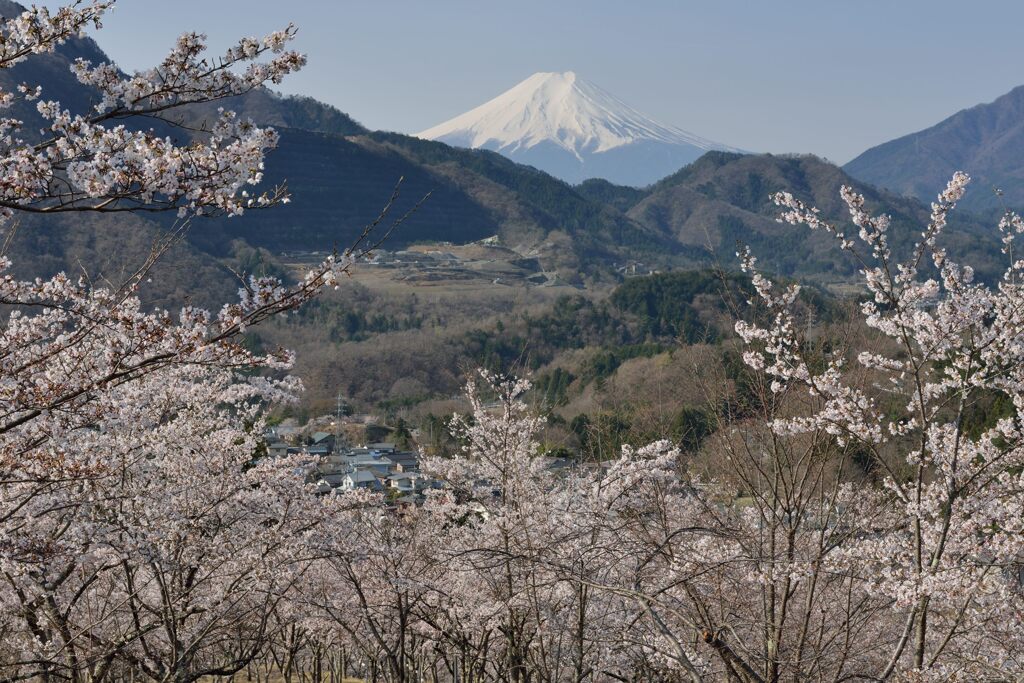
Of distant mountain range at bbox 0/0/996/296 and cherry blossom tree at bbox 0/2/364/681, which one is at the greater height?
distant mountain range at bbox 0/0/996/296

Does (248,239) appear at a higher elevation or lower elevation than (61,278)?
higher

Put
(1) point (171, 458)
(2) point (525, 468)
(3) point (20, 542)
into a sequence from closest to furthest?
(3) point (20, 542) → (1) point (171, 458) → (2) point (525, 468)

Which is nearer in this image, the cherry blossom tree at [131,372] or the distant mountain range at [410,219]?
the cherry blossom tree at [131,372]

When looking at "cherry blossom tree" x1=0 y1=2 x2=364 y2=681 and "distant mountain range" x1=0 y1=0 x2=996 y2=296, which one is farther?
"distant mountain range" x1=0 y1=0 x2=996 y2=296

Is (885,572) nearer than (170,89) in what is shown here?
No

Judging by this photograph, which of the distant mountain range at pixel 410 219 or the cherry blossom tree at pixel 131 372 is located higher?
the distant mountain range at pixel 410 219

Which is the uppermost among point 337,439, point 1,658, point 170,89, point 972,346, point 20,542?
point 337,439

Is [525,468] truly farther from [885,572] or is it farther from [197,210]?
[197,210]

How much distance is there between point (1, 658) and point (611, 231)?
15800cm

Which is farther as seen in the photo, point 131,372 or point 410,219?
point 410,219

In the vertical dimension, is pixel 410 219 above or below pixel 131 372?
above

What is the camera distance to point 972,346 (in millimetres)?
4883

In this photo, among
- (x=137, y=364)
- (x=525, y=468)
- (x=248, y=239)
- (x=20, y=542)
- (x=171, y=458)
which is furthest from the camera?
(x=248, y=239)

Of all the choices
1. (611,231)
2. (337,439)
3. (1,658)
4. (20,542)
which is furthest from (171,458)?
(611,231)
